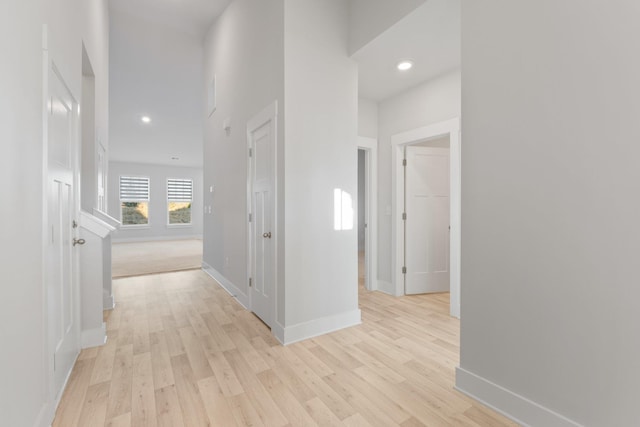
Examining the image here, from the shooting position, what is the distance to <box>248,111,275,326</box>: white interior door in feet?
9.10

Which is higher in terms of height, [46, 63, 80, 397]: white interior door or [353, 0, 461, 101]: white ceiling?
[353, 0, 461, 101]: white ceiling

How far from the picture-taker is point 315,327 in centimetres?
266

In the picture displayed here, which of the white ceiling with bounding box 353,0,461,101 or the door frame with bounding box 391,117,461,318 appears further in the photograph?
the door frame with bounding box 391,117,461,318

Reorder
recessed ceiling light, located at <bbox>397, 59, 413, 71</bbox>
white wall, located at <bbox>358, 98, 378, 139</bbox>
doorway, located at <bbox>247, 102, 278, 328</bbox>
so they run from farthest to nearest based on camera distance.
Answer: white wall, located at <bbox>358, 98, 378, 139</bbox> < recessed ceiling light, located at <bbox>397, 59, 413, 71</bbox> < doorway, located at <bbox>247, 102, 278, 328</bbox>

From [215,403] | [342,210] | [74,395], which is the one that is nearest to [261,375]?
[215,403]

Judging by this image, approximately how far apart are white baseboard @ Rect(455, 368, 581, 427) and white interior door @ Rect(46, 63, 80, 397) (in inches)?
93.4

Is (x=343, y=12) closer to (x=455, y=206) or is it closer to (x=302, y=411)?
(x=455, y=206)

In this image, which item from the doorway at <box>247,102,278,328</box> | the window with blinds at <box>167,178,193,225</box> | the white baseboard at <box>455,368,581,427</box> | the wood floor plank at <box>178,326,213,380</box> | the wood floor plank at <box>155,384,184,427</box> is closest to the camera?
the white baseboard at <box>455,368,581,427</box>

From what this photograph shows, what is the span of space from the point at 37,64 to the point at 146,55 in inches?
168

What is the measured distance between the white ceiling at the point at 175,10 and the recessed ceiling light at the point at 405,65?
8.42 feet

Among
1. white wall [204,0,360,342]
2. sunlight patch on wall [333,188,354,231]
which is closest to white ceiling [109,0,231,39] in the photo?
white wall [204,0,360,342]

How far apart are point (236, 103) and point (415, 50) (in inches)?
84.9

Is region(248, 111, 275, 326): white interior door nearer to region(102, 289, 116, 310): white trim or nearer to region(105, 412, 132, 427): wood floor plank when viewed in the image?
region(105, 412, 132, 427): wood floor plank

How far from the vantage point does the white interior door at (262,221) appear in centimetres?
277
